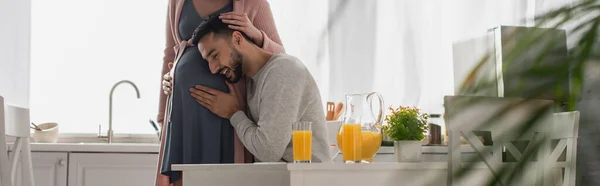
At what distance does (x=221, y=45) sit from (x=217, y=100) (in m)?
0.15

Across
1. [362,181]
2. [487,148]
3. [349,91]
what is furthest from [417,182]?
[349,91]

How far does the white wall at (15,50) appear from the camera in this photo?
366cm

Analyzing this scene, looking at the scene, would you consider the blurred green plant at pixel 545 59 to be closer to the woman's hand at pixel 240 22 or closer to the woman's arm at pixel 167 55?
the woman's hand at pixel 240 22

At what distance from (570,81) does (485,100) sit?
2 centimetres

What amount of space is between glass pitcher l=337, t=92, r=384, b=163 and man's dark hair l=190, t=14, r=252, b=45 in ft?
1.24

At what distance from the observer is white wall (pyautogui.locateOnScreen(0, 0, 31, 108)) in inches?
144

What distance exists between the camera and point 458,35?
390cm

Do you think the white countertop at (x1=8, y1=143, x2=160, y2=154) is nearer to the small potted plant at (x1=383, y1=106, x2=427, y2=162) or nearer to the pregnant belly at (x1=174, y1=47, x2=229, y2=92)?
the small potted plant at (x1=383, y1=106, x2=427, y2=162)

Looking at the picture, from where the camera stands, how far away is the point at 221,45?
2191 millimetres

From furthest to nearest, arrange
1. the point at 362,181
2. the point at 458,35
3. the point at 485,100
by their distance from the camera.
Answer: the point at 458,35 → the point at 362,181 → the point at 485,100

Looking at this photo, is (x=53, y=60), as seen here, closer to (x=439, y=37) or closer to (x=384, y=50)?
(x=384, y=50)

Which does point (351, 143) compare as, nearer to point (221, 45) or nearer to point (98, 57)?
point (221, 45)

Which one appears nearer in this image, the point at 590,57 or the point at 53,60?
→ the point at 590,57

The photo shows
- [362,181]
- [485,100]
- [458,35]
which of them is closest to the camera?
[485,100]
